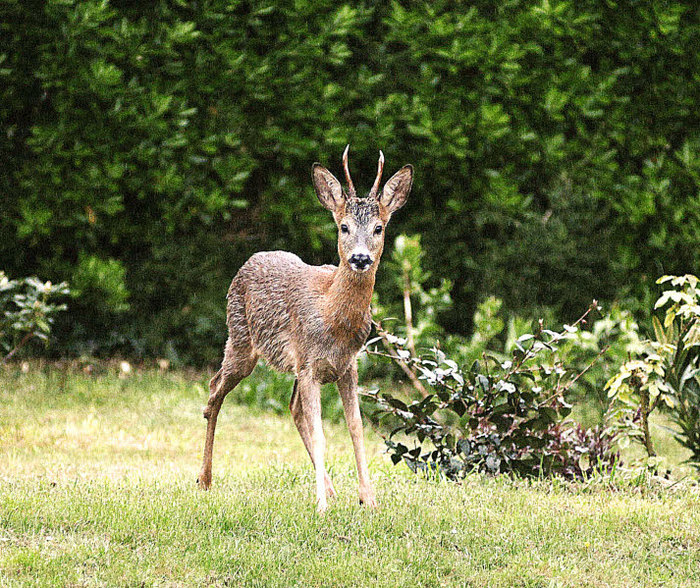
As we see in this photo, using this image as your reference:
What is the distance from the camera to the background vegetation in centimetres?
914

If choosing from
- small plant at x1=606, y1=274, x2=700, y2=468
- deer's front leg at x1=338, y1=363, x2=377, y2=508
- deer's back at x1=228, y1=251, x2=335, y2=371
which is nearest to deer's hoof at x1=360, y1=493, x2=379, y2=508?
deer's front leg at x1=338, y1=363, x2=377, y2=508

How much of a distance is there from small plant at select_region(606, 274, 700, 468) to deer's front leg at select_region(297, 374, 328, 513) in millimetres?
2104

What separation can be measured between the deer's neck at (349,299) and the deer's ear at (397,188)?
36cm

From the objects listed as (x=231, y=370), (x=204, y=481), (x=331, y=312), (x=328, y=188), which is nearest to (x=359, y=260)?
(x=331, y=312)

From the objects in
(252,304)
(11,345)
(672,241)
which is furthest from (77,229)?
(672,241)

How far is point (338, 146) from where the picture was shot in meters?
Answer: 9.50

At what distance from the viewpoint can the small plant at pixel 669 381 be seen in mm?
6574

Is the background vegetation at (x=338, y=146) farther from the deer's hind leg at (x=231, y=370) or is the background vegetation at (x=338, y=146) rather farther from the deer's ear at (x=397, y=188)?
the deer's ear at (x=397, y=188)

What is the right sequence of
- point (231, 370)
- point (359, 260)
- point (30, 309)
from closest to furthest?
point (359, 260) → point (231, 370) → point (30, 309)

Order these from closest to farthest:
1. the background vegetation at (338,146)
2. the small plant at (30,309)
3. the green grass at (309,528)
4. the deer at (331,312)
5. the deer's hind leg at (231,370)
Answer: the green grass at (309,528)
the deer at (331,312)
the deer's hind leg at (231,370)
the small plant at (30,309)
the background vegetation at (338,146)

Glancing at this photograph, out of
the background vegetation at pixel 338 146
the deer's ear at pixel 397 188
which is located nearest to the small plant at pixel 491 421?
the deer's ear at pixel 397 188

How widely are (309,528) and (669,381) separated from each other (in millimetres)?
2872

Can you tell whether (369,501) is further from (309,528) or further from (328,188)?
(328,188)

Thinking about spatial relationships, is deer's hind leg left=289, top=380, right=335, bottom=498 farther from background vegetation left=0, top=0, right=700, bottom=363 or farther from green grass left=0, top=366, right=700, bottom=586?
background vegetation left=0, top=0, right=700, bottom=363
